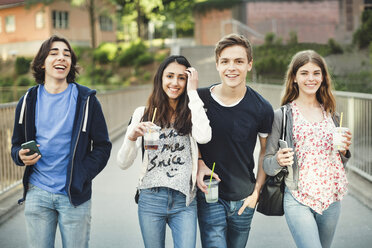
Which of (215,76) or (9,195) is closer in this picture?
(9,195)

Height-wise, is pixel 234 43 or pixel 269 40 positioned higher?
pixel 269 40

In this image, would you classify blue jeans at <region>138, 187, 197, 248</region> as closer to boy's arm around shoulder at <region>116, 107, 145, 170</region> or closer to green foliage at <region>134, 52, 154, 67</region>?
boy's arm around shoulder at <region>116, 107, 145, 170</region>

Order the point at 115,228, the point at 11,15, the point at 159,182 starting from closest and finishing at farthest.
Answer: the point at 159,182
the point at 115,228
the point at 11,15

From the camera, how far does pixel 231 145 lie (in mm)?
3654

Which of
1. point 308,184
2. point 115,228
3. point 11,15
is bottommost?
point 115,228

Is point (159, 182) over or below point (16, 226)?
over

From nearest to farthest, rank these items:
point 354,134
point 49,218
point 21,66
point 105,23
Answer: point 49,218
point 354,134
point 21,66
point 105,23

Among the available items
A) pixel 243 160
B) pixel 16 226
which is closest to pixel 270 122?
pixel 243 160

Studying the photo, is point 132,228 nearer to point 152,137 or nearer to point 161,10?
point 152,137

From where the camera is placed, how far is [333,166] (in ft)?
11.9

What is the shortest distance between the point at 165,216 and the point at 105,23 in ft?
170

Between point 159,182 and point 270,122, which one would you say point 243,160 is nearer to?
point 270,122

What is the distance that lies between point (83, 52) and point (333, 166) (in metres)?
40.0

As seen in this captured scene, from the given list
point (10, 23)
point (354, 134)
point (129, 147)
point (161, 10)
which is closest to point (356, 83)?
point (354, 134)
